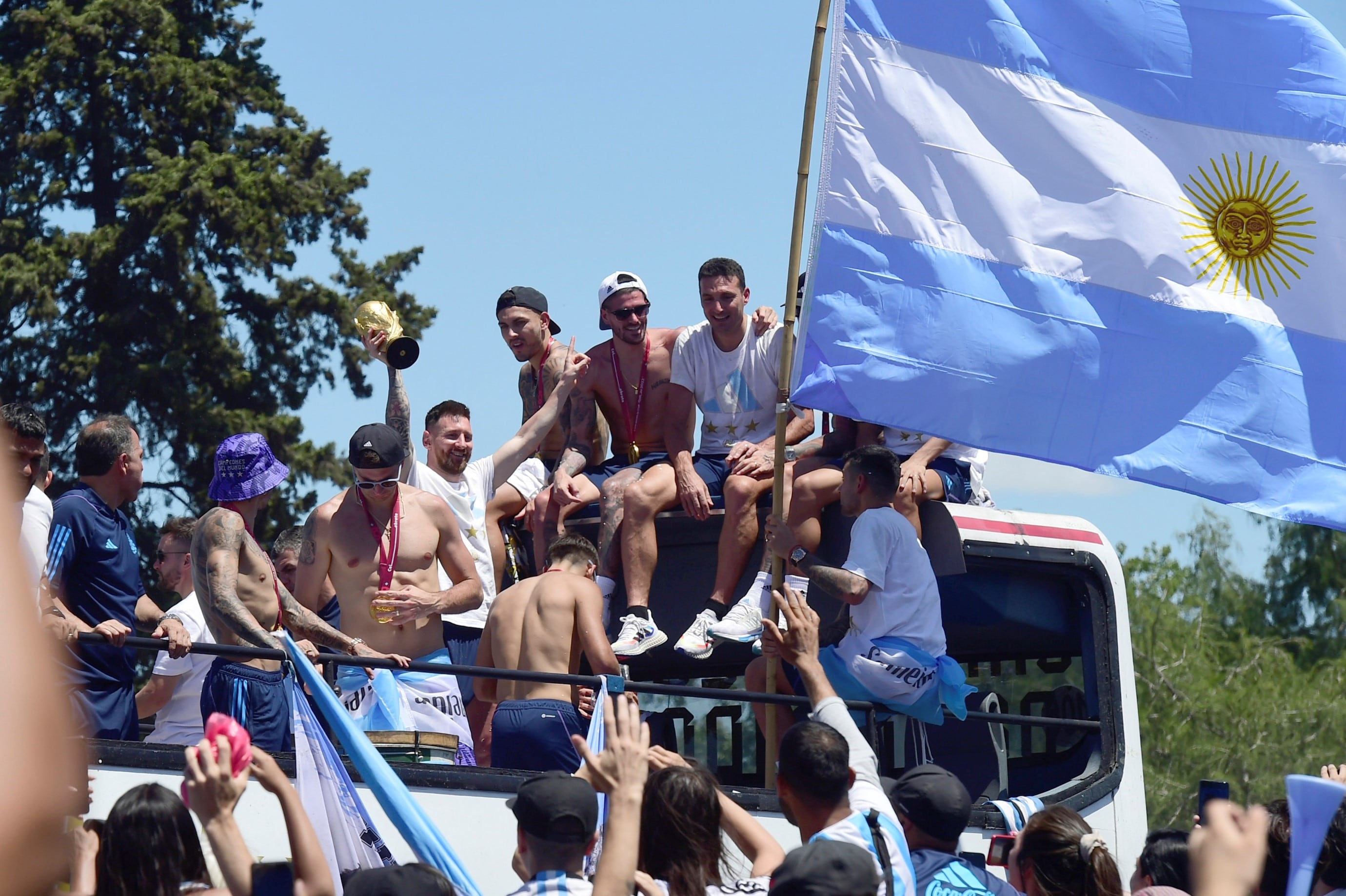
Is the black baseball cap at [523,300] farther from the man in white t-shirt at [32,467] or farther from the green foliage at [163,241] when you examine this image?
the green foliage at [163,241]

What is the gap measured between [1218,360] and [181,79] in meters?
17.8

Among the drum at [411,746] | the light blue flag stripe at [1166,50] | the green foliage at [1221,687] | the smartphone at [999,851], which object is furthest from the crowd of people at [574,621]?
the green foliage at [1221,687]

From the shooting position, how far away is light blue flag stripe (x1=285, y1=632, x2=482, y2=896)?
17.0 ft

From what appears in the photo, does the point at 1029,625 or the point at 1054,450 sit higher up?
the point at 1054,450

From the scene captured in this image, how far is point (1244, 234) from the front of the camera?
6.74 meters

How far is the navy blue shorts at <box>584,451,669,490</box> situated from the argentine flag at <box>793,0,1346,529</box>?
6.44 feet

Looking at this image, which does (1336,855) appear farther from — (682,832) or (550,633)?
(550,633)

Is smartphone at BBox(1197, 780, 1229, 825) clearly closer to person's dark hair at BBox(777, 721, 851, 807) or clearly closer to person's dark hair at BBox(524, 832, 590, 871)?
person's dark hair at BBox(777, 721, 851, 807)

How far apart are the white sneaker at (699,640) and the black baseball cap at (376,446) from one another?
1692 mm

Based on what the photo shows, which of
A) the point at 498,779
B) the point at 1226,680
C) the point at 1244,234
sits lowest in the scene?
the point at 1226,680

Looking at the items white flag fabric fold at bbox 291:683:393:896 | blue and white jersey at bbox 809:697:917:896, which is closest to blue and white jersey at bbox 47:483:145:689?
white flag fabric fold at bbox 291:683:393:896

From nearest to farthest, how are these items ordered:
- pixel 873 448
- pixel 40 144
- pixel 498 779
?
pixel 498 779 → pixel 873 448 → pixel 40 144

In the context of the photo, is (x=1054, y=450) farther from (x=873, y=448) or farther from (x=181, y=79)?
(x=181, y=79)

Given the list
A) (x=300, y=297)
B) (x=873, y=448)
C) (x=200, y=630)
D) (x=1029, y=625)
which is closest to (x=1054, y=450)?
(x=873, y=448)
